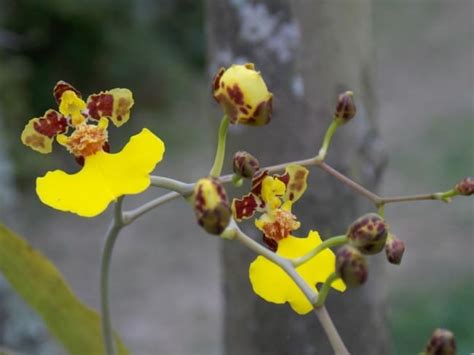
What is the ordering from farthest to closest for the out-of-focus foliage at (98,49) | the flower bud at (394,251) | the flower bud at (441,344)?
1. the out-of-focus foliage at (98,49)
2. the flower bud at (394,251)
3. the flower bud at (441,344)

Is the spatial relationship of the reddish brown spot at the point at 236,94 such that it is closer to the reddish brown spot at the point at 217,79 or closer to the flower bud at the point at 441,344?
the reddish brown spot at the point at 217,79

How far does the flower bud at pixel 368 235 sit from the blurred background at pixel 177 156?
4.97 ft

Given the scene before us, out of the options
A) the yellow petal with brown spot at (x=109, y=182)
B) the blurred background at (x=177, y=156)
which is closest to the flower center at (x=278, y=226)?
the yellow petal with brown spot at (x=109, y=182)

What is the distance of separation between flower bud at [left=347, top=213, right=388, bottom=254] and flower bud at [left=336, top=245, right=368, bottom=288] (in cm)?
2

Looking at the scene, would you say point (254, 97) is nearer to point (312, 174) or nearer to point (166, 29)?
point (312, 174)

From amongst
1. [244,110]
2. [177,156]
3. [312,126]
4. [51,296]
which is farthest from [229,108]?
[177,156]

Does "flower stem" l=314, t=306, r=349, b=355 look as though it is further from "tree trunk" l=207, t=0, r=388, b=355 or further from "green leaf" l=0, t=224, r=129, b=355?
"tree trunk" l=207, t=0, r=388, b=355

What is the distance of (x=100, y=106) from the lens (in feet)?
1.98

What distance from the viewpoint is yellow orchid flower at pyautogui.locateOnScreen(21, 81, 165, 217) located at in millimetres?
513

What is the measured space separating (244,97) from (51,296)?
0.32 m

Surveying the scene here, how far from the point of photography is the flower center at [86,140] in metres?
0.59

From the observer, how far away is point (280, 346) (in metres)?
0.93

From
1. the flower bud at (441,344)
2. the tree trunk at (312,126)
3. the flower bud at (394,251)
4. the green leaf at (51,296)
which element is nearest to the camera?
the flower bud at (441,344)

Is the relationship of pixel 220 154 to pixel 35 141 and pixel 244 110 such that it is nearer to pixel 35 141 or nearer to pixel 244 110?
pixel 244 110
